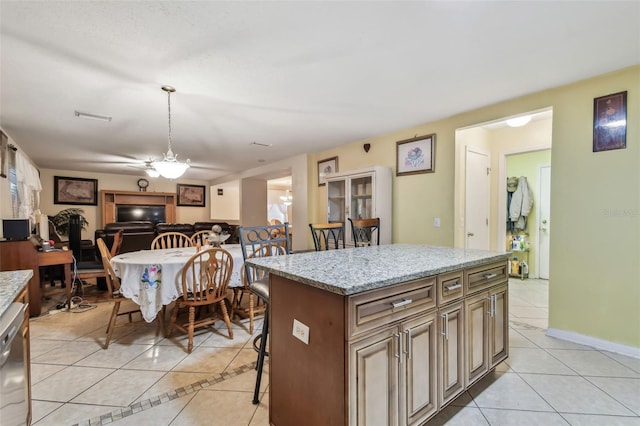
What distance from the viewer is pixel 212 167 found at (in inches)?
258

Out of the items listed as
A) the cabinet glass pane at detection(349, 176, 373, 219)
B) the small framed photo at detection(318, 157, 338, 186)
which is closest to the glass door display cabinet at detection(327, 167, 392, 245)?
the cabinet glass pane at detection(349, 176, 373, 219)

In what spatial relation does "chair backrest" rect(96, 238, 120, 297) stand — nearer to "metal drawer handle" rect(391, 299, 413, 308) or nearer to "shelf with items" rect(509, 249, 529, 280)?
"metal drawer handle" rect(391, 299, 413, 308)

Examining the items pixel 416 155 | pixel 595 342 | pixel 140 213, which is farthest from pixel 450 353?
pixel 140 213

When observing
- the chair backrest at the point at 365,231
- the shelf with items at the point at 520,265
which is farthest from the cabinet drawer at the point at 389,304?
the shelf with items at the point at 520,265

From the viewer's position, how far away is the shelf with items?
4.58 m

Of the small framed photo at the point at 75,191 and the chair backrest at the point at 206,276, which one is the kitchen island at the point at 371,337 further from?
the small framed photo at the point at 75,191

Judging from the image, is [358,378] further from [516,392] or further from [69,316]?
[69,316]

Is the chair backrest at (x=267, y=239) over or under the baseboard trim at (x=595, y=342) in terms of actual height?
over

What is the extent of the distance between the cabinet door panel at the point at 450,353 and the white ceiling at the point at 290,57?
1.65m

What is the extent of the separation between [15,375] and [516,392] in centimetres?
258

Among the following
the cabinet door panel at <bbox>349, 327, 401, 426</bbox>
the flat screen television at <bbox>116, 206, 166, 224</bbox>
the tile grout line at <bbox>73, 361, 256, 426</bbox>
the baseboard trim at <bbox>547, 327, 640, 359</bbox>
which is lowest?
the tile grout line at <bbox>73, 361, 256, 426</bbox>

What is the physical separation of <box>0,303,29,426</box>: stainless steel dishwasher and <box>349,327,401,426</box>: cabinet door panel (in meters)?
1.25

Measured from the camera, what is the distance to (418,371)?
133 centimetres

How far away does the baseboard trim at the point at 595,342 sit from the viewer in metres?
2.22
